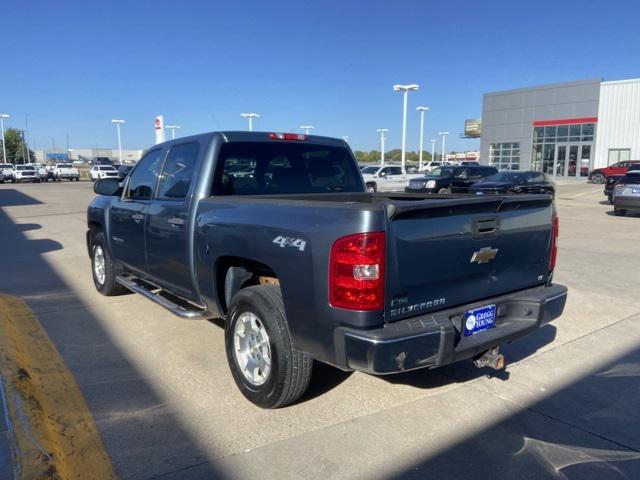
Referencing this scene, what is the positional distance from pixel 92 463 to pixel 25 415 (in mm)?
824

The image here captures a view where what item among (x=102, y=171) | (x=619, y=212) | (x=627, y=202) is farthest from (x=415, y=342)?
(x=102, y=171)

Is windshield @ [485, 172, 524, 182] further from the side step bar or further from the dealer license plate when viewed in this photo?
the dealer license plate

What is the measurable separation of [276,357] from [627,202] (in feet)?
53.9

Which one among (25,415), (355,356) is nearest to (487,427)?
(355,356)

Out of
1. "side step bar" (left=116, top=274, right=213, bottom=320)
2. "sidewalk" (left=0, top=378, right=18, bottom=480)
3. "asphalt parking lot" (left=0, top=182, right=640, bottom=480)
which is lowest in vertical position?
"asphalt parking lot" (left=0, top=182, right=640, bottom=480)

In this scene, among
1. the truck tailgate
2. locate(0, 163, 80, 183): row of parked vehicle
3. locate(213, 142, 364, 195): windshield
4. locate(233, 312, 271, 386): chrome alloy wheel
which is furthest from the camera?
locate(0, 163, 80, 183): row of parked vehicle

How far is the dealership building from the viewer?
39.7 meters

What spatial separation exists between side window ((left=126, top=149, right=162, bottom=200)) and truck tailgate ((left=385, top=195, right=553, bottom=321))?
2926 mm

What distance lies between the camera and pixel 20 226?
14.3m

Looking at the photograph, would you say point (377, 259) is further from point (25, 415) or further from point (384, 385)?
point (25, 415)

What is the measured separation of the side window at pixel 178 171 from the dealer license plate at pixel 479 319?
2476mm

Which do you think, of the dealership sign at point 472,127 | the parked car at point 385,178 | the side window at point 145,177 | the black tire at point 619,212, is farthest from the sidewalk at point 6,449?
the dealership sign at point 472,127

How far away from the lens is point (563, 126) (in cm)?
4344

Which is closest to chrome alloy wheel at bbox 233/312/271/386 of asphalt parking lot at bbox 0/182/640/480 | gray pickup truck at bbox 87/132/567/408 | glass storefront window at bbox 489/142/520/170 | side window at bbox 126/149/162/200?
gray pickup truck at bbox 87/132/567/408
